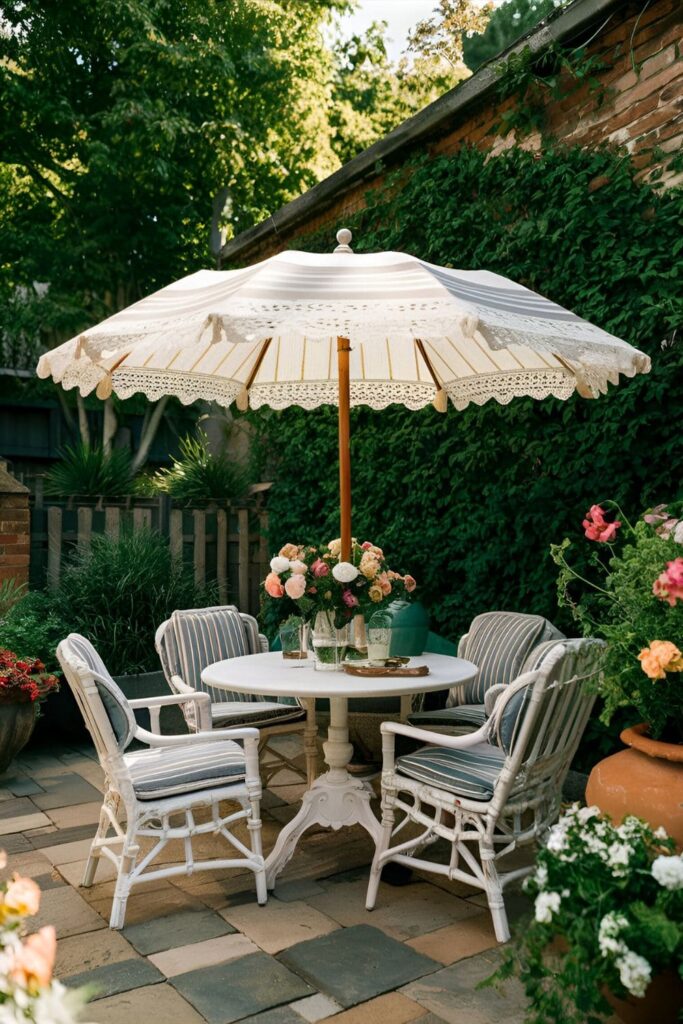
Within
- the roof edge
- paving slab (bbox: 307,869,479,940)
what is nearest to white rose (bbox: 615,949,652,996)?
paving slab (bbox: 307,869,479,940)

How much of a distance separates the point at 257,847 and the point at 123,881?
1.66 ft

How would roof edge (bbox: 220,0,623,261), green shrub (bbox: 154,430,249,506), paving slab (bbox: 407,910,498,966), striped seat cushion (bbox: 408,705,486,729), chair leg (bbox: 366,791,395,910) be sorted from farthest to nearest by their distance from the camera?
1. green shrub (bbox: 154,430,249,506)
2. roof edge (bbox: 220,0,623,261)
3. striped seat cushion (bbox: 408,705,486,729)
4. chair leg (bbox: 366,791,395,910)
5. paving slab (bbox: 407,910,498,966)

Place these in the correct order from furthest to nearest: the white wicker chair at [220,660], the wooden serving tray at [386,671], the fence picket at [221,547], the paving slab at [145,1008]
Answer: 1. the fence picket at [221,547]
2. the white wicker chair at [220,660]
3. the wooden serving tray at [386,671]
4. the paving slab at [145,1008]

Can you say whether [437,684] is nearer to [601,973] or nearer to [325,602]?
[325,602]

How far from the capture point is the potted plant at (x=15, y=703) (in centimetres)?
448

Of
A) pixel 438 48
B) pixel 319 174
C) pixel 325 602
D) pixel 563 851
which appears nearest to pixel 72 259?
pixel 319 174

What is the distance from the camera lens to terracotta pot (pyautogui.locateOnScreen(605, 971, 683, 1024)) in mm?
2041

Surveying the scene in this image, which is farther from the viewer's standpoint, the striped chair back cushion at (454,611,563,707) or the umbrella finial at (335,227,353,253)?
Answer: the striped chair back cushion at (454,611,563,707)

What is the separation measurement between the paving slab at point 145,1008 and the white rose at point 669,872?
1335 millimetres

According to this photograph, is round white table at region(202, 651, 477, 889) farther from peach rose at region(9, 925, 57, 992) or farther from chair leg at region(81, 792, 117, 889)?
peach rose at region(9, 925, 57, 992)

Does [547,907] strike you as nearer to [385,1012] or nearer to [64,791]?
[385,1012]

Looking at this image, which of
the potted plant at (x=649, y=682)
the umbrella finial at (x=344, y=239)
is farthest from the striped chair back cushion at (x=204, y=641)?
the potted plant at (x=649, y=682)

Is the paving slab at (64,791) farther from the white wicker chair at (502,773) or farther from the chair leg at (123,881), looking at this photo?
the white wicker chair at (502,773)

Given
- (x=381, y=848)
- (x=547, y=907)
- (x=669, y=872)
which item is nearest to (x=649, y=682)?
(x=669, y=872)
